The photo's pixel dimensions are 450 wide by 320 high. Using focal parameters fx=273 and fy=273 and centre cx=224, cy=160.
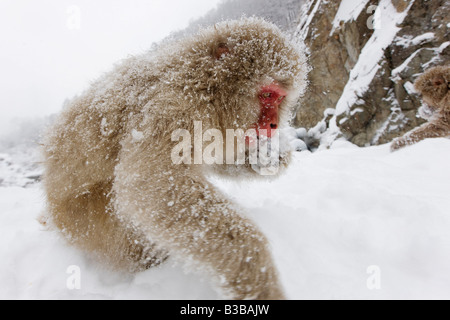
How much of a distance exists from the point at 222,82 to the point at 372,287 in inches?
45.3

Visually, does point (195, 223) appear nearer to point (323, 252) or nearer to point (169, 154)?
point (169, 154)

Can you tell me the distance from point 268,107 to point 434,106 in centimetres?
326

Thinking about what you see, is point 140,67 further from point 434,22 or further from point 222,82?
point 434,22

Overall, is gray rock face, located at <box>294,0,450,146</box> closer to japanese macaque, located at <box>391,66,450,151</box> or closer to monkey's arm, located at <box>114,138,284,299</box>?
japanese macaque, located at <box>391,66,450,151</box>

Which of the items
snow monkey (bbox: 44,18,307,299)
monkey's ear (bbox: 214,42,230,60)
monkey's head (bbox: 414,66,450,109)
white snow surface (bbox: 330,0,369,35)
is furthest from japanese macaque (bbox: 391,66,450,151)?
white snow surface (bbox: 330,0,369,35)

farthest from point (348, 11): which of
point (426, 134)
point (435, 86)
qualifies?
point (426, 134)

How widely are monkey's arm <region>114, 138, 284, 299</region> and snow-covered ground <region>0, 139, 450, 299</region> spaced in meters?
0.14

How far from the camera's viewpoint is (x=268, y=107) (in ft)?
5.22

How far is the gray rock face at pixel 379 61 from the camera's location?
613 centimetres

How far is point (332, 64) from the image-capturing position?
32.6 feet

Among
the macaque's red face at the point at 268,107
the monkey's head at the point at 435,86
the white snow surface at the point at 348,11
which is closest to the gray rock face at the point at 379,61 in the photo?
the white snow surface at the point at 348,11

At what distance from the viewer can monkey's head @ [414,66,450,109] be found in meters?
3.46

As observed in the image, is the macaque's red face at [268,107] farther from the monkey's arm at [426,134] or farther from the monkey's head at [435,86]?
the monkey's head at [435,86]
